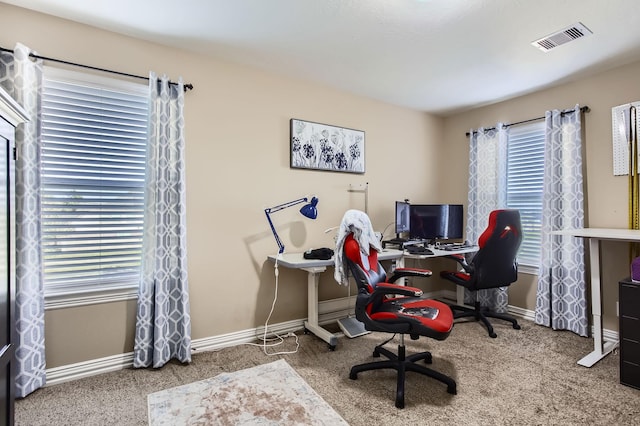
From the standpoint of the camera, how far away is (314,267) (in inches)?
108

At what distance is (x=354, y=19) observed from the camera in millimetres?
2199

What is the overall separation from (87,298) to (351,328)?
2.15m

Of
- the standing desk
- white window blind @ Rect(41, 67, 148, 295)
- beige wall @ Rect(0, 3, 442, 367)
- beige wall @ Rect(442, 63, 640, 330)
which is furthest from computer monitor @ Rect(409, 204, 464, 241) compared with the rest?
white window blind @ Rect(41, 67, 148, 295)

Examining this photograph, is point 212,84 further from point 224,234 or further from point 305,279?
point 305,279

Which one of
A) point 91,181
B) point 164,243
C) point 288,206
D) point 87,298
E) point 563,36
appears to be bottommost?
point 87,298

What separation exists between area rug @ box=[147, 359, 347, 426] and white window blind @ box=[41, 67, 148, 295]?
0.94 m

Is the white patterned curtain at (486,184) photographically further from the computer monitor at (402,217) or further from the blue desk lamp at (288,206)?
the blue desk lamp at (288,206)

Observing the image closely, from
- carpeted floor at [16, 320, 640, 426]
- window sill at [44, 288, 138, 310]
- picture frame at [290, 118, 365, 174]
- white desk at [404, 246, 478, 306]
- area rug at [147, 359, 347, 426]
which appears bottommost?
carpeted floor at [16, 320, 640, 426]

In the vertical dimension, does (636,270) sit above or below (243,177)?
below

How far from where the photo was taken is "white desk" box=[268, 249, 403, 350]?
2680mm

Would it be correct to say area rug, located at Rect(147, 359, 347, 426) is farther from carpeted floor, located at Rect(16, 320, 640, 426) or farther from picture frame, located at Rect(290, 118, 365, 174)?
picture frame, located at Rect(290, 118, 365, 174)

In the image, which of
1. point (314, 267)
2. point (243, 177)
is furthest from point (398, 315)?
point (243, 177)

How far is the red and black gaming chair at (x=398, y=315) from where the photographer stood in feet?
6.30

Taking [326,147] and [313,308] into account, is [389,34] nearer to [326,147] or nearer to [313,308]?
[326,147]
